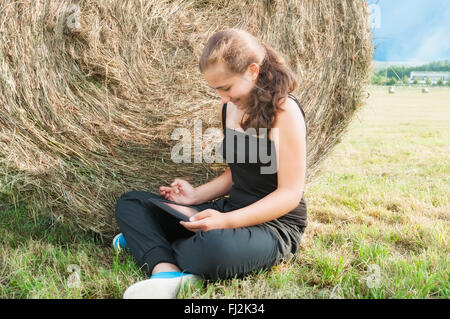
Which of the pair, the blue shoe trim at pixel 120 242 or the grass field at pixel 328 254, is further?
the blue shoe trim at pixel 120 242

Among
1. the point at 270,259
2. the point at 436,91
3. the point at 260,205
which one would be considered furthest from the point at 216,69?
the point at 436,91

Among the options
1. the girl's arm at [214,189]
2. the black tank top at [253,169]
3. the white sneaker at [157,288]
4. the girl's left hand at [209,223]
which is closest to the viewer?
the white sneaker at [157,288]

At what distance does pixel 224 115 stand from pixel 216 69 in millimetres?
310

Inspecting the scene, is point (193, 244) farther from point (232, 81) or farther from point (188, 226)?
point (232, 81)

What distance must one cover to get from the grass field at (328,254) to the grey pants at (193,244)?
2.0 inches

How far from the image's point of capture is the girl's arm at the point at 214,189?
170 cm

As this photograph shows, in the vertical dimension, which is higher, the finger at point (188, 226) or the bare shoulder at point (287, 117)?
the bare shoulder at point (287, 117)

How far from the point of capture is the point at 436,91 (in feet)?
48.6

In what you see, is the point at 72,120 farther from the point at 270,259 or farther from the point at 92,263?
the point at 270,259

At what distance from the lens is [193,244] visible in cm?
132

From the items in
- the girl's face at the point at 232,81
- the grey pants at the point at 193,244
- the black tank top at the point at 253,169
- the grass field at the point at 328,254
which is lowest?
the grass field at the point at 328,254

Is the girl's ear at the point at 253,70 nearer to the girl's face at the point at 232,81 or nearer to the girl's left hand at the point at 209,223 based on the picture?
the girl's face at the point at 232,81

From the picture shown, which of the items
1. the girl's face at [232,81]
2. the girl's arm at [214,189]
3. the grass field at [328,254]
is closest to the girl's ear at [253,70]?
the girl's face at [232,81]

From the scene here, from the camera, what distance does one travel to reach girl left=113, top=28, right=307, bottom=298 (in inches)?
51.4
